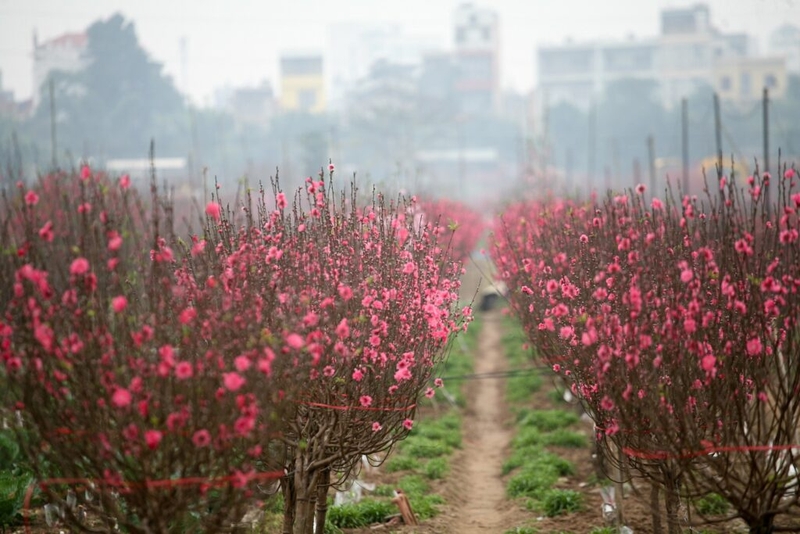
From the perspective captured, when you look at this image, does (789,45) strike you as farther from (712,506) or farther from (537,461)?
(712,506)

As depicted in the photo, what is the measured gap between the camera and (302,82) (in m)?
93.2

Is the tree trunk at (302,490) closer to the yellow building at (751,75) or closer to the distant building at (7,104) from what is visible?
the distant building at (7,104)

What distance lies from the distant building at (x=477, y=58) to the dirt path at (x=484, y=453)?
70.1 metres

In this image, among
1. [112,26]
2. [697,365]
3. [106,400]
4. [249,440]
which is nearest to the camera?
[106,400]

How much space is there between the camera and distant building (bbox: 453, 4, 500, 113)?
91500 mm

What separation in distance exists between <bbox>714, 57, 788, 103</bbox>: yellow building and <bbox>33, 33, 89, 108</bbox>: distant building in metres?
48.7

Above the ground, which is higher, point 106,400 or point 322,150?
point 322,150

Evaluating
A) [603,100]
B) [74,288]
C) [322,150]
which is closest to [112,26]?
[322,150]

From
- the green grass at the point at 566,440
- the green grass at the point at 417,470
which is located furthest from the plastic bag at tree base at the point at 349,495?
the green grass at the point at 566,440

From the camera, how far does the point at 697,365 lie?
624 cm

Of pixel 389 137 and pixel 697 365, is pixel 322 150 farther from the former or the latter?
pixel 697 365

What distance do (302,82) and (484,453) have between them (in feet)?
273

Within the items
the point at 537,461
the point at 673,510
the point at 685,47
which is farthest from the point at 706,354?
the point at 685,47

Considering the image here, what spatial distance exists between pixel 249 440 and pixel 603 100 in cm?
6623
